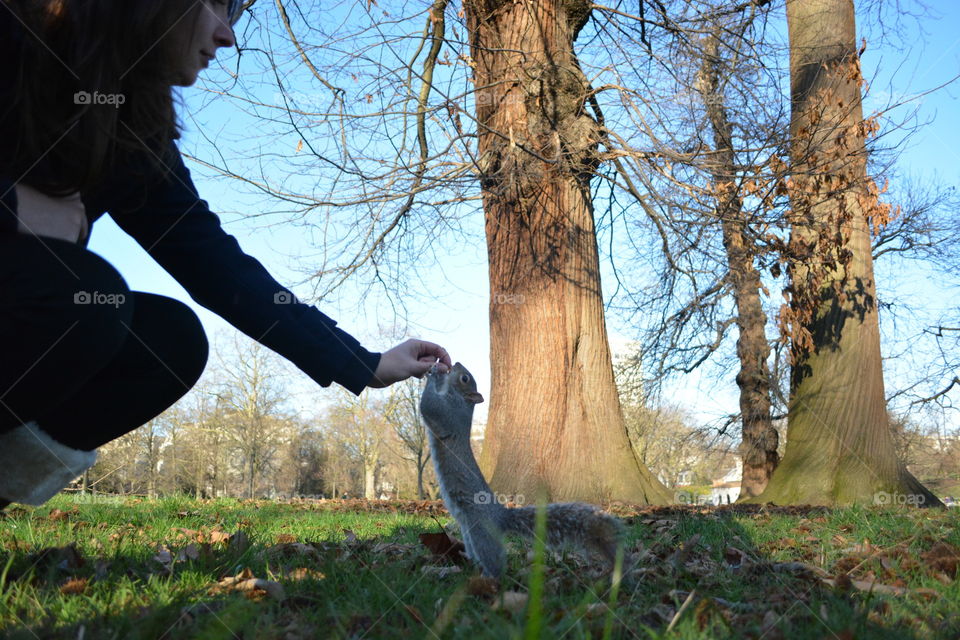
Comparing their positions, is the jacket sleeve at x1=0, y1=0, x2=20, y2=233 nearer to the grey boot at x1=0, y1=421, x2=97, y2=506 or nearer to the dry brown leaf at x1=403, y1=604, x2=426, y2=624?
the grey boot at x1=0, y1=421, x2=97, y2=506

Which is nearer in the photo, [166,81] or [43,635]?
[43,635]

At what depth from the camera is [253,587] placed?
1947mm

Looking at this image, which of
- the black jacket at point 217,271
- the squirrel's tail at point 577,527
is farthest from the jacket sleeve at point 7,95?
the squirrel's tail at point 577,527

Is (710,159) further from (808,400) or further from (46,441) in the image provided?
(46,441)

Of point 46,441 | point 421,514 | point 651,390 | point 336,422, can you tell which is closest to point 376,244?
point 421,514

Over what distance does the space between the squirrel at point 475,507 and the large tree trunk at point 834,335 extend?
513 centimetres

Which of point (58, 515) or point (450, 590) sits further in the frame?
point (58, 515)

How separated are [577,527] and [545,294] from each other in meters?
4.36

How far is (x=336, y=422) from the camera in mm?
33750

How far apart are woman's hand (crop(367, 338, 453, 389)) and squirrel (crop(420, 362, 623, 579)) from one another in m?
0.07

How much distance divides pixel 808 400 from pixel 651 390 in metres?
2.74
